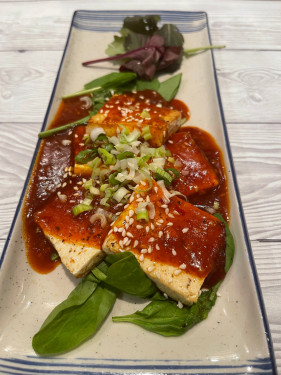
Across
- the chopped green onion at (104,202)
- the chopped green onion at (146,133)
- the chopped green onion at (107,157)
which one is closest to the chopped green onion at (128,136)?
the chopped green onion at (146,133)

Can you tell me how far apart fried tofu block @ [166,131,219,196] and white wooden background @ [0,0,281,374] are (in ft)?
1.61

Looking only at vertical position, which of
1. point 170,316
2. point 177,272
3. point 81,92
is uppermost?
point 81,92

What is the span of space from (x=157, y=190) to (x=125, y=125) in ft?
2.50

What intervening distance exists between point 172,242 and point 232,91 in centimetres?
227

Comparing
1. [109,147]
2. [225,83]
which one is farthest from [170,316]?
[225,83]

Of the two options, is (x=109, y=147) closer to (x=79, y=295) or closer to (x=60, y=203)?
(x=60, y=203)

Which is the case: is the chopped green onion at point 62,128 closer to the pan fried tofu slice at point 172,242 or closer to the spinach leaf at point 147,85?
the spinach leaf at point 147,85

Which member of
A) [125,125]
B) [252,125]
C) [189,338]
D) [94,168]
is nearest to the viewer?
[189,338]

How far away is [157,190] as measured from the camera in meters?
2.33

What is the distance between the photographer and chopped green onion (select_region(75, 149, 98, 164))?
2.66 metres

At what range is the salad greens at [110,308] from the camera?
1.89m

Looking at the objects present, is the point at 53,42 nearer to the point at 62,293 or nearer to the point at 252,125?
the point at 252,125

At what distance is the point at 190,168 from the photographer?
2598mm

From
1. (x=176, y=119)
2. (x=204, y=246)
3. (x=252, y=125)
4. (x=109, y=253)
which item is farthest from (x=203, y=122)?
(x=109, y=253)
